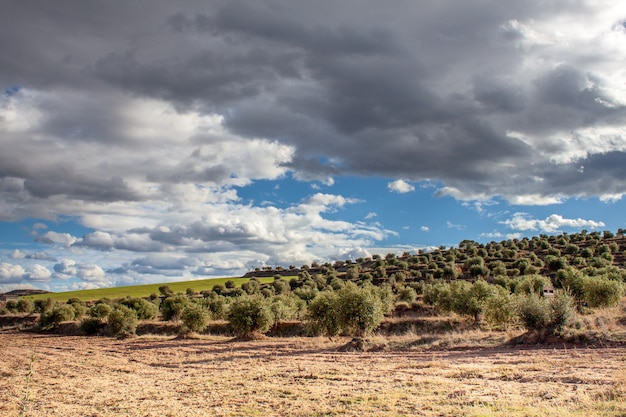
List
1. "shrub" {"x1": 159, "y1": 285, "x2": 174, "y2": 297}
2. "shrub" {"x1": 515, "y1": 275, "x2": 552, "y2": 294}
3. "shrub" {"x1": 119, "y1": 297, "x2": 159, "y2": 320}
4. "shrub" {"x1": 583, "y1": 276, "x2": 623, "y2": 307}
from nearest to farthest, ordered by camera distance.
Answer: "shrub" {"x1": 583, "y1": 276, "x2": 623, "y2": 307}, "shrub" {"x1": 515, "y1": 275, "x2": 552, "y2": 294}, "shrub" {"x1": 119, "y1": 297, "x2": 159, "y2": 320}, "shrub" {"x1": 159, "y1": 285, "x2": 174, "y2": 297}

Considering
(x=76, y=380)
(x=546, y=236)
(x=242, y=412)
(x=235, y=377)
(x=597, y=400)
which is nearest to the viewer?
(x=597, y=400)

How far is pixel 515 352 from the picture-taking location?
77.9ft

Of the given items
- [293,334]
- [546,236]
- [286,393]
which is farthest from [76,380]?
[546,236]

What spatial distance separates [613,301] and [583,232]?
82593 mm

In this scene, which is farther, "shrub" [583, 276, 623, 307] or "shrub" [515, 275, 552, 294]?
"shrub" [515, 275, 552, 294]

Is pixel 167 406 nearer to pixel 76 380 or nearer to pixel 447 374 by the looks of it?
pixel 76 380

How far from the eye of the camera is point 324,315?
3800cm

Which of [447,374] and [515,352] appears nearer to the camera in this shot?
[447,374]

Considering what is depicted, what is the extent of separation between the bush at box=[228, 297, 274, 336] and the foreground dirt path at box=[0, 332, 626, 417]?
13.5 meters

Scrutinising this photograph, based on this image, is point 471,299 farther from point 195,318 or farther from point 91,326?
point 91,326

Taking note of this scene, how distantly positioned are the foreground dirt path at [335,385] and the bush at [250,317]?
1349cm

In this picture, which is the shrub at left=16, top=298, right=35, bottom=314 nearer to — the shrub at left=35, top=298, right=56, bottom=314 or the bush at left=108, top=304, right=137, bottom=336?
the shrub at left=35, top=298, right=56, bottom=314

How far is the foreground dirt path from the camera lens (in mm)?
12805

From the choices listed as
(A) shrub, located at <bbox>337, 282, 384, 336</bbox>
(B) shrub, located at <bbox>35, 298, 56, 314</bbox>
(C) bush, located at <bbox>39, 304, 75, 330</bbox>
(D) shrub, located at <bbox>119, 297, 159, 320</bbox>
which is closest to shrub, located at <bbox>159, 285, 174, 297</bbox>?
(B) shrub, located at <bbox>35, 298, 56, 314</bbox>
